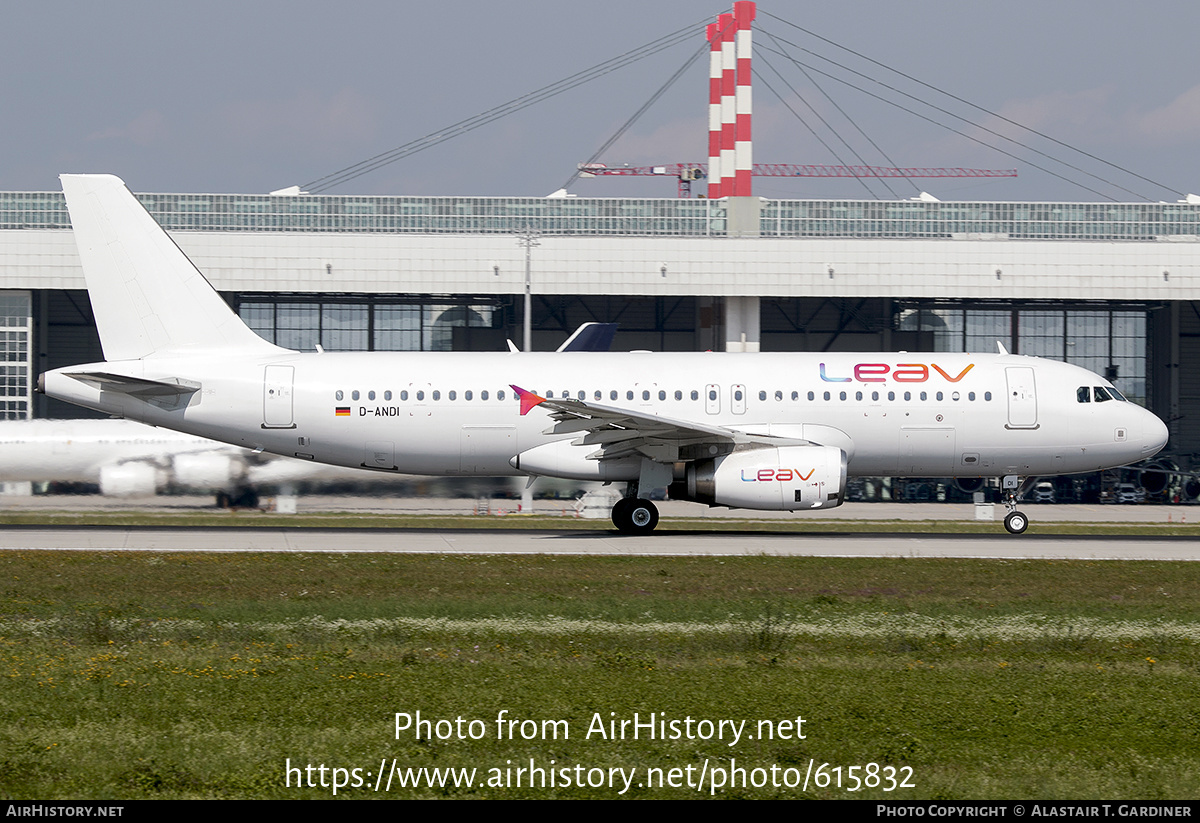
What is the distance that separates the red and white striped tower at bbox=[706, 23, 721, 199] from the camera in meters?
87.8

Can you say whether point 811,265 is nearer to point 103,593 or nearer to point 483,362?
point 483,362

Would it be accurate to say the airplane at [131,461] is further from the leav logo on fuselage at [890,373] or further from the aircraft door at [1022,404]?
the aircraft door at [1022,404]

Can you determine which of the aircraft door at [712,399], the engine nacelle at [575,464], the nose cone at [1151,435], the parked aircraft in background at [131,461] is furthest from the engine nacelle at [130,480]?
the nose cone at [1151,435]

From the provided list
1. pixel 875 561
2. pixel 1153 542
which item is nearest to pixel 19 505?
pixel 875 561

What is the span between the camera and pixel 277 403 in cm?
3216

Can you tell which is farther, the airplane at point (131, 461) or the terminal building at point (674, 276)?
the terminal building at point (674, 276)

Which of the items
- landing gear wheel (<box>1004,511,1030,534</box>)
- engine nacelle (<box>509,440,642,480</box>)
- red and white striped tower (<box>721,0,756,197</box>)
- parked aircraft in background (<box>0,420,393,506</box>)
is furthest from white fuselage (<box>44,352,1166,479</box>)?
red and white striped tower (<box>721,0,756,197</box>)

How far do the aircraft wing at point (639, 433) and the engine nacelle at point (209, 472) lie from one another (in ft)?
56.5

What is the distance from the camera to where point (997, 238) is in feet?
254

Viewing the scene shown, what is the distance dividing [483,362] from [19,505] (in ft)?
76.3

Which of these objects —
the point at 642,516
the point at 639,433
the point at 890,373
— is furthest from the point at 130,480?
the point at 890,373

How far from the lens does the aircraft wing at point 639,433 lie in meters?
29.3

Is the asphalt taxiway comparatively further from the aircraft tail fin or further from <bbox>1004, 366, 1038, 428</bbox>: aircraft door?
the aircraft tail fin

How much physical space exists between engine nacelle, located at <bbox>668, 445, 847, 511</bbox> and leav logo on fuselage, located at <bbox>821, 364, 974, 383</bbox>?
262 cm
